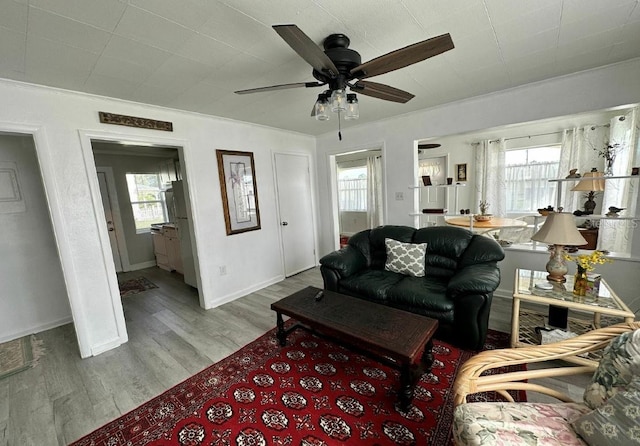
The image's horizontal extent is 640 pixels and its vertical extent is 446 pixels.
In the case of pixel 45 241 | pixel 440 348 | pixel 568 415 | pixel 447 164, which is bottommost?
pixel 440 348

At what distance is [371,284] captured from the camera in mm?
2611

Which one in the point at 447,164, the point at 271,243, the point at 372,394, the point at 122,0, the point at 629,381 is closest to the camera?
the point at 629,381

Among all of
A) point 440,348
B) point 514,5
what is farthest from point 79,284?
point 514,5

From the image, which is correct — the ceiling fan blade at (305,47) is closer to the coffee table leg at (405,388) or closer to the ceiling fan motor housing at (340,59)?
the ceiling fan motor housing at (340,59)

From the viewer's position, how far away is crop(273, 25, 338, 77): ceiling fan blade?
3.49ft

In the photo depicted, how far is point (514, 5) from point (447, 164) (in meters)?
4.71

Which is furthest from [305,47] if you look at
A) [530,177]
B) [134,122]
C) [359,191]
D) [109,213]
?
[359,191]

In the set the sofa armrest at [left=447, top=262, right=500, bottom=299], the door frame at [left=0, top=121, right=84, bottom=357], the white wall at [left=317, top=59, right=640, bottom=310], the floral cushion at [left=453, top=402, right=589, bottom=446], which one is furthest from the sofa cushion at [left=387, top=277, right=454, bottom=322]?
the door frame at [left=0, top=121, right=84, bottom=357]

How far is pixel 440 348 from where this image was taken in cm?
223

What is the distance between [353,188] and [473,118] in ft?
13.7

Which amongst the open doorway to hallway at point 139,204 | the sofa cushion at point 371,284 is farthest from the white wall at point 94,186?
the sofa cushion at point 371,284

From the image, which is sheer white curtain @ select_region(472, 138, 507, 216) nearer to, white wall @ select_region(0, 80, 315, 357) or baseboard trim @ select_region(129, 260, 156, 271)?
white wall @ select_region(0, 80, 315, 357)

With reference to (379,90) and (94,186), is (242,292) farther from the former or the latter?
(379,90)

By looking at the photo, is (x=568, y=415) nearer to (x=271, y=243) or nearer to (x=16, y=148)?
(x=271, y=243)
